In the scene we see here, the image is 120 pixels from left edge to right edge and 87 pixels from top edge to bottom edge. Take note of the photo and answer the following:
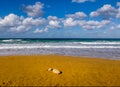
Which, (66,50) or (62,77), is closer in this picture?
(62,77)

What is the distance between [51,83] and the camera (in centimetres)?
755

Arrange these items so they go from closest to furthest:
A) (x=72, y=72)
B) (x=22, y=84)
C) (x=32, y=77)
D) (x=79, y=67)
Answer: (x=22, y=84)
(x=32, y=77)
(x=72, y=72)
(x=79, y=67)

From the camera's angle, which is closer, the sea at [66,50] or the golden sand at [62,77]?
the golden sand at [62,77]

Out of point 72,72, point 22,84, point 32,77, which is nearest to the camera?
point 22,84

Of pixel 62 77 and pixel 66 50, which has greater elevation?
pixel 62 77

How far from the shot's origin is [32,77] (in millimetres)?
8195

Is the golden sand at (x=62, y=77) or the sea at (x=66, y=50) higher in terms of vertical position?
the golden sand at (x=62, y=77)

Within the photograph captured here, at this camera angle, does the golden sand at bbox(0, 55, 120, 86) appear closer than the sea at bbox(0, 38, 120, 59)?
Yes

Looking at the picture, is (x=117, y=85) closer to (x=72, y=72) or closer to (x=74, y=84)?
(x=74, y=84)

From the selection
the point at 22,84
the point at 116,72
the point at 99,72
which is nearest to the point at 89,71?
the point at 99,72

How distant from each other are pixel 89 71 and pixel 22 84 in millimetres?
3503

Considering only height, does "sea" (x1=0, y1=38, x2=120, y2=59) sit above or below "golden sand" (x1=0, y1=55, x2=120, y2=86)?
below

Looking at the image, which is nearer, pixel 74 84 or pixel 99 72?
pixel 74 84

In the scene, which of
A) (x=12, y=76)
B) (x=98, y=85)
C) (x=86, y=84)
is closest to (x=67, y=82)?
(x=86, y=84)
